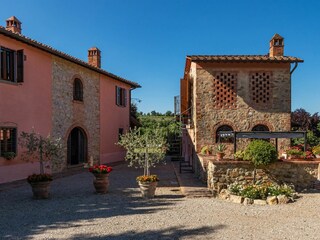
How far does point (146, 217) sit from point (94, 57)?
15962mm

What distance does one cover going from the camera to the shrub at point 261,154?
1033 centimetres

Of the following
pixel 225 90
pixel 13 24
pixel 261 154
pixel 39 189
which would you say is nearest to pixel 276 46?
pixel 225 90

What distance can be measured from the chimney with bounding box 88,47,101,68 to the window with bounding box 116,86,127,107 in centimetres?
226

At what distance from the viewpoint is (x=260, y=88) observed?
560 inches

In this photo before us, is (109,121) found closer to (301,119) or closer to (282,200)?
(282,200)

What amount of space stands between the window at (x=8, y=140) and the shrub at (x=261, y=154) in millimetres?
9352

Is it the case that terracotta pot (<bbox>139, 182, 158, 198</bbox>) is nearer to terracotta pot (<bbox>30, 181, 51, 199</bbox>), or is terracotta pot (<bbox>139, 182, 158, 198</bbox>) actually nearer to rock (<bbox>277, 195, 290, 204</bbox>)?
terracotta pot (<bbox>30, 181, 51, 199</bbox>)

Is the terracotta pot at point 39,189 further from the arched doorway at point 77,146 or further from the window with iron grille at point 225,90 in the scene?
the window with iron grille at point 225,90

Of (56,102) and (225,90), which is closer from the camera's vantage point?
(225,90)

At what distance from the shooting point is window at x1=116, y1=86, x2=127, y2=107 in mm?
21891

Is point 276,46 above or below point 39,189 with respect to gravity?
above

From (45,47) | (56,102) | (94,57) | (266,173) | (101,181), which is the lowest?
(101,181)

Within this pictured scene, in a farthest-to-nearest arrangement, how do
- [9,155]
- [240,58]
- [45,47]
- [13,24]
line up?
1. [13,24]
2. [240,58]
3. [45,47]
4. [9,155]

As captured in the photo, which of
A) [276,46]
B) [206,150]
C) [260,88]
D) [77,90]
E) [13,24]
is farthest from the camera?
[77,90]
